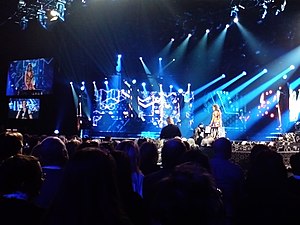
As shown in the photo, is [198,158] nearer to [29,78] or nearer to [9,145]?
[9,145]

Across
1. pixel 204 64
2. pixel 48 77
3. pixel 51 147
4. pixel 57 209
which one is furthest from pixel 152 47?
pixel 57 209

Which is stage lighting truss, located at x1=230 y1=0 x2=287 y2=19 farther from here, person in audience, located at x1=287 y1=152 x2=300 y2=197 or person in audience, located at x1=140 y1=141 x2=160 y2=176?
person in audience, located at x1=140 y1=141 x2=160 y2=176

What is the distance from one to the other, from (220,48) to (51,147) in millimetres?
14354

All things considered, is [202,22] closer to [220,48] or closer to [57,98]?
[220,48]

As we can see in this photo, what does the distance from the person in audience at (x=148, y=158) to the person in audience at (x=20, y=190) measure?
1.67 meters

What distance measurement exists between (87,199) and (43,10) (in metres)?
13.7

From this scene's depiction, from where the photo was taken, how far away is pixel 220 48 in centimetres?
1659

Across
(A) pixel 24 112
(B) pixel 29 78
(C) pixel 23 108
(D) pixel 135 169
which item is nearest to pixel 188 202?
(D) pixel 135 169

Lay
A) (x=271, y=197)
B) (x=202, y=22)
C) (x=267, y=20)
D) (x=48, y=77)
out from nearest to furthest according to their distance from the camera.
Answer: (x=271, y=197) → (x=267, y=20) → (x=202, y=22) → (x=48, y=77)

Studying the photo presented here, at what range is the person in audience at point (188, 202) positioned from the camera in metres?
1.22

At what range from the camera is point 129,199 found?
2277 mm

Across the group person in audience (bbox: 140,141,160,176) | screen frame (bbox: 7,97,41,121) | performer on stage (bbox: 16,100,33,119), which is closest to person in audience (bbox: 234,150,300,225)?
person in audience (bbox: 140,141,160,176)

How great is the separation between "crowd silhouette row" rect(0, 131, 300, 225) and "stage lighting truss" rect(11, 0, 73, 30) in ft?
36.4

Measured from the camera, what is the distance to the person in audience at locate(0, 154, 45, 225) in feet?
5.91
